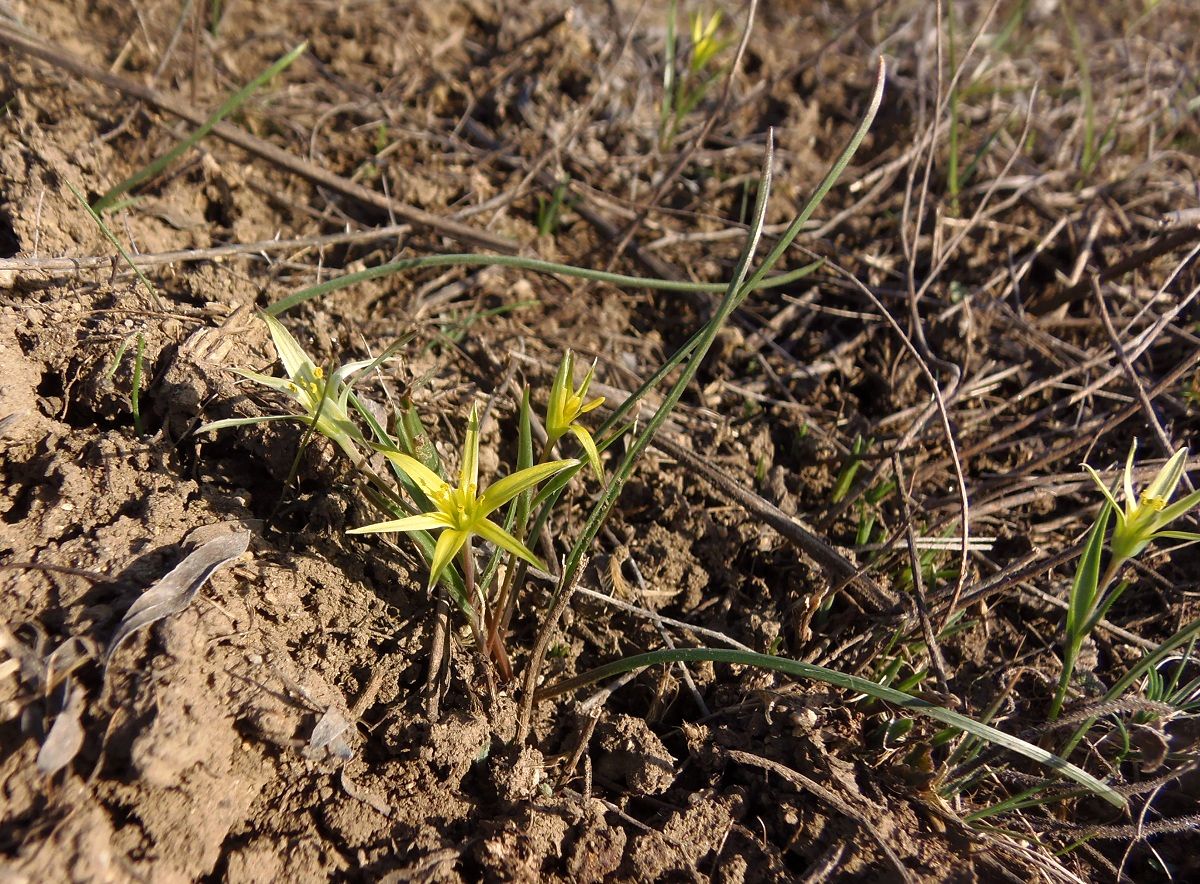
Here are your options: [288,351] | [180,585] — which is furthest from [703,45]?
[180,585]

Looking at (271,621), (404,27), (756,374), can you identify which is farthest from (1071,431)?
(404,27)

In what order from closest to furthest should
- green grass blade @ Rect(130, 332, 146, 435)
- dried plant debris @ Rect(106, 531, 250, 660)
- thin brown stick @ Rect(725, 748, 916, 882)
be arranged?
dried plant debris @ Rect(106, 531, 250, 660) → thin brown stick @ Rect(725, 748, 916, 882) → green grass blade @ Rect(130, 332, 146, 435)

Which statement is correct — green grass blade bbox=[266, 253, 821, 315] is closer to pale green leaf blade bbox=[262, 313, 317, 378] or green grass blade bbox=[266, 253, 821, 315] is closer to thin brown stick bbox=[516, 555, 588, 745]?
pale green leaf blade bbox=[262, 313, 317, 378]

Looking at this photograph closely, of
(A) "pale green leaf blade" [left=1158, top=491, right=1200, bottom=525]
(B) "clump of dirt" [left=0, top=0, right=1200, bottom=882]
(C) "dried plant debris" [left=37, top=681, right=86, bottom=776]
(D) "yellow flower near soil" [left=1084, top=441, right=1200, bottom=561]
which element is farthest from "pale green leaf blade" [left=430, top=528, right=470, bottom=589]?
(A) "pale green leaf blade" [left=1158, top=491, right=1200, bottom=525]

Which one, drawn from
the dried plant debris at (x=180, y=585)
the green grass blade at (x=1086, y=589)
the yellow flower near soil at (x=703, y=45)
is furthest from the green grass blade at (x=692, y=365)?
the yellow flower near soil at (x=703, y=45)

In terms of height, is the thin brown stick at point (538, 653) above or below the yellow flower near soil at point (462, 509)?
below

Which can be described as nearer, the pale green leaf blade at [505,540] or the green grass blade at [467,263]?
the pale green leaf blade at [505,540]

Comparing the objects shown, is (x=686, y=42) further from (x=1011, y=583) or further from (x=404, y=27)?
(x=1011, y=583)

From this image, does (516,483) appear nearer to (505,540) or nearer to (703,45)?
(505,540)

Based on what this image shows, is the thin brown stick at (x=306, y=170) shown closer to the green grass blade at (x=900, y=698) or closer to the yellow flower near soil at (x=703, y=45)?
the yellow flower near soil at (x=703, y=45)
